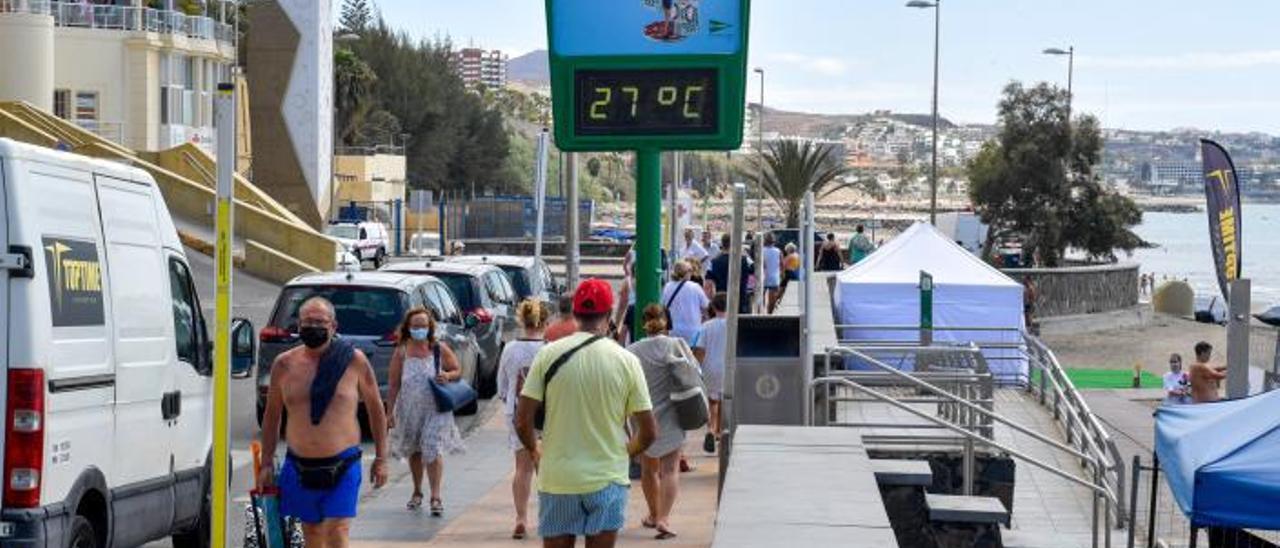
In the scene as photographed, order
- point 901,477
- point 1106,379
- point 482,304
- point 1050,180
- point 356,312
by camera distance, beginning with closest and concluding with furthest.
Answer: point 901,477
point 356,312
point 482,304
point 1106,379
point 1050,180

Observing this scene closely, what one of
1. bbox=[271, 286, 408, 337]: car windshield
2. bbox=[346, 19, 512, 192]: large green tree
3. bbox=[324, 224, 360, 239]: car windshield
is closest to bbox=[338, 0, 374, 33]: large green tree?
bbox=[346, 19, 512, 192]: large green tree

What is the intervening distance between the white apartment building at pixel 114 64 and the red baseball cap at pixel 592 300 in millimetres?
55000

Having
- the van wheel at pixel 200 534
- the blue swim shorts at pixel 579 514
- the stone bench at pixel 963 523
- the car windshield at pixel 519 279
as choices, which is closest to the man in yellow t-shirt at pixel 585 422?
the blue swim shorts at pixel 579 514

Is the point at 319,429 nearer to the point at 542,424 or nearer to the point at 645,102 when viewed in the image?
the point at 542,424

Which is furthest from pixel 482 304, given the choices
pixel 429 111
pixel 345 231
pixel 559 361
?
pixel 429 111

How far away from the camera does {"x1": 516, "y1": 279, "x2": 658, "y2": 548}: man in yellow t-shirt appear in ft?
29.9

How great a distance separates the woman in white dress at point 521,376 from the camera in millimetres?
13617

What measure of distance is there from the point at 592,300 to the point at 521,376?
5209 mm

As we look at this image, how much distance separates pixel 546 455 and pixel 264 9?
54235 millimetres

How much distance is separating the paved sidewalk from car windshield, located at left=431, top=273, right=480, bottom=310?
265 inches

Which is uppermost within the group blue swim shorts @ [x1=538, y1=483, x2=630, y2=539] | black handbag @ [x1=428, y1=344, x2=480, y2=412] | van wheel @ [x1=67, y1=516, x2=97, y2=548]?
blue swim shorts @ [x1=538, y1=483, x2=630, y2=539]

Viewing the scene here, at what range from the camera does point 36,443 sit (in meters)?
9.20

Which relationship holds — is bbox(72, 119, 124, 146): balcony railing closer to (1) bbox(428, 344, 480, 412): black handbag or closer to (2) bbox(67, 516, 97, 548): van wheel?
(1) bbox(428, 344, 480, 412): black handbag

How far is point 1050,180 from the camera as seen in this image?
213ft
